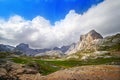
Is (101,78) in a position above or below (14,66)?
below

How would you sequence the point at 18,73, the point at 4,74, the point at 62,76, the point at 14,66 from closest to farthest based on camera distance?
the point at 62,76 < the point at 4,74 < the point at 18,73 < the point at 14,66

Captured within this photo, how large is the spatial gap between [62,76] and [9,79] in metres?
11.9

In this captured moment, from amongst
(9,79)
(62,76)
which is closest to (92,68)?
(62,76)

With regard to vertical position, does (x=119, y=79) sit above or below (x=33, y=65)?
below

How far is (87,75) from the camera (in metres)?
48.0

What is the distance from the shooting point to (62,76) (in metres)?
48.7

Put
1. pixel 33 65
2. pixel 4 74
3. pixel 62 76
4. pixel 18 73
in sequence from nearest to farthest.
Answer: pixel 62 76 < pixel 4 74 < pixel 18 73 < pixel 33 65

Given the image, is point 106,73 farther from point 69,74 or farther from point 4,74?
point 4,74

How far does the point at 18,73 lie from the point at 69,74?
50.5 ft

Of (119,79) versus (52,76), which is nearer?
(119,79)

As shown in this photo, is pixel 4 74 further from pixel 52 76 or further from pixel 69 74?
pixel 69 74

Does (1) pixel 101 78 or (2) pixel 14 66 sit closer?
(1) pixel 101 78

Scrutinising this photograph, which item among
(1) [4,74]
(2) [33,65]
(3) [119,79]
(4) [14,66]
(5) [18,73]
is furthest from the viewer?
(2) [33,65]

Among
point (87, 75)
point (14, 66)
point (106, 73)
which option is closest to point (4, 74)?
point (14, 66)
